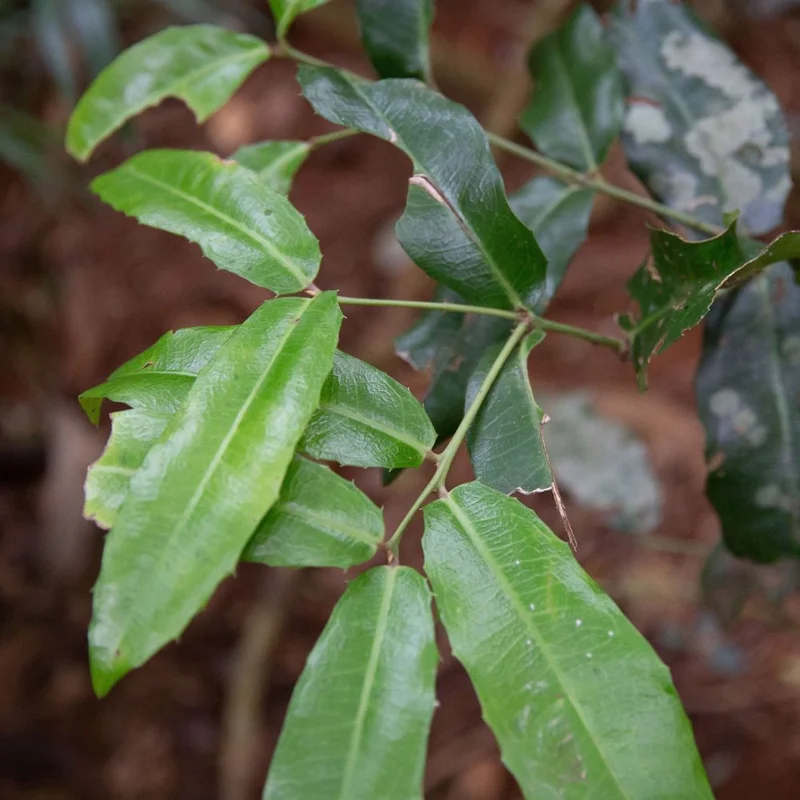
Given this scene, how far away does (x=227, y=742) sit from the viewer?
174 cm

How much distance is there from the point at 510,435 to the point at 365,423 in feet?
0.40

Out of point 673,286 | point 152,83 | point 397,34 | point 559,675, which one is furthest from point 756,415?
point 152,83

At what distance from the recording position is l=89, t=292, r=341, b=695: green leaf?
0.45 metres

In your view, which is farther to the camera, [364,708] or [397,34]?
[397,34]

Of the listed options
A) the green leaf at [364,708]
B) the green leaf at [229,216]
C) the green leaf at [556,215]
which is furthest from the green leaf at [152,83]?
the green leaf at [364,708]

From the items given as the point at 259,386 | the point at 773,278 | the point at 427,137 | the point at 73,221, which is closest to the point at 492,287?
the point at 427,137

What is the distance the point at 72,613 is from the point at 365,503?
1.73 meters

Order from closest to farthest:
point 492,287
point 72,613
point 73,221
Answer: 1. point 492,287
2. point 72,613
3. point 73,221

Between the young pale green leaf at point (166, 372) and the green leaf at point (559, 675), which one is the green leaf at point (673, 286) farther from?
the young pale green leaf at point (166, 372)

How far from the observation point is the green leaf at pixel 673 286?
0.58 metres

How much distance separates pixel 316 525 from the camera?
1.68 feet

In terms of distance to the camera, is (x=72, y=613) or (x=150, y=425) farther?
(x=72, y=613)

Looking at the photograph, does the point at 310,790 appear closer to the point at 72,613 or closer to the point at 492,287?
the point at 492,287

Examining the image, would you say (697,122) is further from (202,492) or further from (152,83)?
(202,492)
